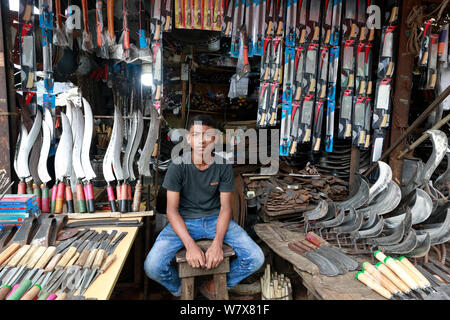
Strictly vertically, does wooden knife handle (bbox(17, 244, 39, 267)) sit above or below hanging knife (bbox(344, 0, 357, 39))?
below

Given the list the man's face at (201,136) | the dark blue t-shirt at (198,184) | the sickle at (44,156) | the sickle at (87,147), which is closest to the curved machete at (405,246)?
the dark blue t-shirt at (198,184)

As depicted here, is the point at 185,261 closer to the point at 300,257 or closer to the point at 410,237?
the point at 300,257

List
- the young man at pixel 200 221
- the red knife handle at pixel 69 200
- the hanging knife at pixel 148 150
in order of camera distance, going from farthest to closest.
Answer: the hanging knife at pixel 148 150 < the red knife handle at pixel 69 200 < the young man at pixel 200 221

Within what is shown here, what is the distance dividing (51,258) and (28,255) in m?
0.13

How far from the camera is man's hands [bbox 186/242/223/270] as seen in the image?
2064 millimetres

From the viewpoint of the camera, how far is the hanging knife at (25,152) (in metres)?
2.28

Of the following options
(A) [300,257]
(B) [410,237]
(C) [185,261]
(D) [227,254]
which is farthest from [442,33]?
(C) [185,261]

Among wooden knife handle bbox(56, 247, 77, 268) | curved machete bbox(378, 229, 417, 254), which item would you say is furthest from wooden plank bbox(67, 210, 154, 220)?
curved machete bbox(378, 229, 417, 254)

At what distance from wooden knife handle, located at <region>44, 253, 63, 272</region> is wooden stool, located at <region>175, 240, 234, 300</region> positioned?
0.83 m

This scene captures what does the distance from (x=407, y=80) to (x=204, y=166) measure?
2918mm

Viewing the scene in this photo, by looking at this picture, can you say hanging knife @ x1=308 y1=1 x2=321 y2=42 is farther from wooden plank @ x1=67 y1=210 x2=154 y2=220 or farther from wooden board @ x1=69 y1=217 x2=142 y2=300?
wooden board @ x1=69 y1=217 x2=142 y2=300

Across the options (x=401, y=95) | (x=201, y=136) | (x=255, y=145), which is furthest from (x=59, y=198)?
(x=401, y=95)

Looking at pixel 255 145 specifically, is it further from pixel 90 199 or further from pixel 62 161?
pixel 62 161

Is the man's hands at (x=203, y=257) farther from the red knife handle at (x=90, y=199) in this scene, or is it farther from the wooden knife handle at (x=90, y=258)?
the red knife handle at (x=90, y=199)
